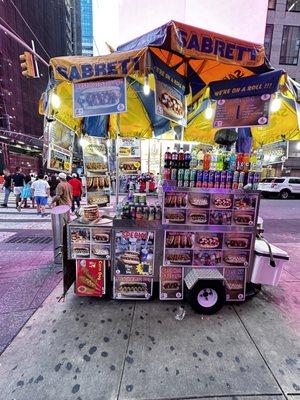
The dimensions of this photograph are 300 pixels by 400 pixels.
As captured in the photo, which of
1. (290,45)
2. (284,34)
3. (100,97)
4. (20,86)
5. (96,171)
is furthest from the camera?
(20,86)

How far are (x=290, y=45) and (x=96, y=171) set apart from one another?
32.0m

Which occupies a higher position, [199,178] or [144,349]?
[199,178]

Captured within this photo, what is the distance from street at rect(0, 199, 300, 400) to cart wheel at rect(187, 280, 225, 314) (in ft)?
0.42

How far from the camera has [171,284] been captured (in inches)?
135

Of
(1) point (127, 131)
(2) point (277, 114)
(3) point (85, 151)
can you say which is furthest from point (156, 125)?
(2) point (277, 114)

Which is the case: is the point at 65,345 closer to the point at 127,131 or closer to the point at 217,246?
the point at 217,246

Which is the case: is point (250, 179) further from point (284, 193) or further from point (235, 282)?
point (284, 193)

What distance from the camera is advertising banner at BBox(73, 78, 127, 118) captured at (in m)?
3.10

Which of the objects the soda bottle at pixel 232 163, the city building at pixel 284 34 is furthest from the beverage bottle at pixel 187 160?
the city building at pixel 284 34

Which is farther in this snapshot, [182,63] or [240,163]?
[182,63]

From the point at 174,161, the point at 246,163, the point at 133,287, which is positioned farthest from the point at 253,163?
the point at 133,287

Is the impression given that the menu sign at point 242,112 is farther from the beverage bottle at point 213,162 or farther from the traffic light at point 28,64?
the traffic light at point 28,64

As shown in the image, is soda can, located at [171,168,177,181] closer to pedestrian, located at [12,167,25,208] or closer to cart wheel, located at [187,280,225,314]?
cart wheel, located at [187,280,225,314]

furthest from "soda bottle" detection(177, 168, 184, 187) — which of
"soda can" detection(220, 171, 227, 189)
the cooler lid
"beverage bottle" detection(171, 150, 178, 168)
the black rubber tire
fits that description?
the black rubber tire
